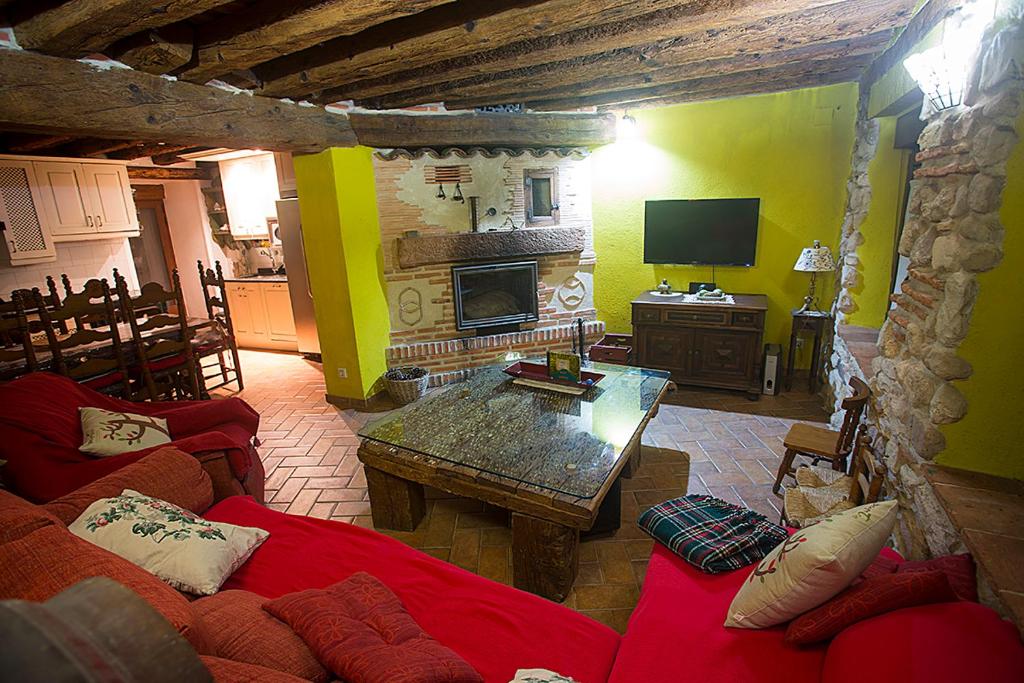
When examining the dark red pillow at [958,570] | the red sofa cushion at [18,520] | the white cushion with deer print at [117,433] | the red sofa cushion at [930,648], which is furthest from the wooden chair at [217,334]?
the dark red pillow at [958,570]

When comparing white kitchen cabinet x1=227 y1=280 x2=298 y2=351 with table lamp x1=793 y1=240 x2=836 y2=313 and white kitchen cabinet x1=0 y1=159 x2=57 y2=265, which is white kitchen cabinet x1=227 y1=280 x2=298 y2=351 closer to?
white kitchen cabinet x1=0 y1=159 x2=57 y2=265

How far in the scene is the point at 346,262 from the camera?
4.21 m

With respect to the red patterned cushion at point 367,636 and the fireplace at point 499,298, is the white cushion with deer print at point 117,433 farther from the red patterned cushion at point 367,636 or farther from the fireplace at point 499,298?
the fireplace at point 499,298

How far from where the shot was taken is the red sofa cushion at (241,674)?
3.17ft

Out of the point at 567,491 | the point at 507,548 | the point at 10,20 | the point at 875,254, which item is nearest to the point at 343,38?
the point at 10,20

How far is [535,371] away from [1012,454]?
226 centimetres

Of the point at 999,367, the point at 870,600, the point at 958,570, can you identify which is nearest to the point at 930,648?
the point at 870,600

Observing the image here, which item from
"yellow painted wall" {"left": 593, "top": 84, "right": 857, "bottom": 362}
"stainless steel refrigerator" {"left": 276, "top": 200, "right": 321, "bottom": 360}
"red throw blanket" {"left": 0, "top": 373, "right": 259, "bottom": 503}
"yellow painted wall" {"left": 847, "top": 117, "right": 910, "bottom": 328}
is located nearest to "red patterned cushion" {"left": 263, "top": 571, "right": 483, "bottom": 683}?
"red throw blanket" {"left": 0, "top": 373, "right": 259, "bottom": 503}

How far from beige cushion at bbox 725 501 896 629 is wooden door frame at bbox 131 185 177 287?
7501 mm

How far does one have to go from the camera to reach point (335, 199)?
→ 13.5ft

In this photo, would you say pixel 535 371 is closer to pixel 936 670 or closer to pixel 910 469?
pixel 910 469

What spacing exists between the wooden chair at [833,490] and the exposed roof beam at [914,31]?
1873mm

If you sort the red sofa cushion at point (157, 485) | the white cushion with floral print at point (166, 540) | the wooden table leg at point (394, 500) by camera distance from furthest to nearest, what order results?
the wooden table leg at point (394, 500), the red sofa cushion at point (157, 485), the white cushion with floral print at point (166, 540)

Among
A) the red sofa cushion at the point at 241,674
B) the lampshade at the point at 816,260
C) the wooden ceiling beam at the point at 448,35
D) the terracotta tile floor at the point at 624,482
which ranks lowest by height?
the terracotta tile floor at the point at 624,482
